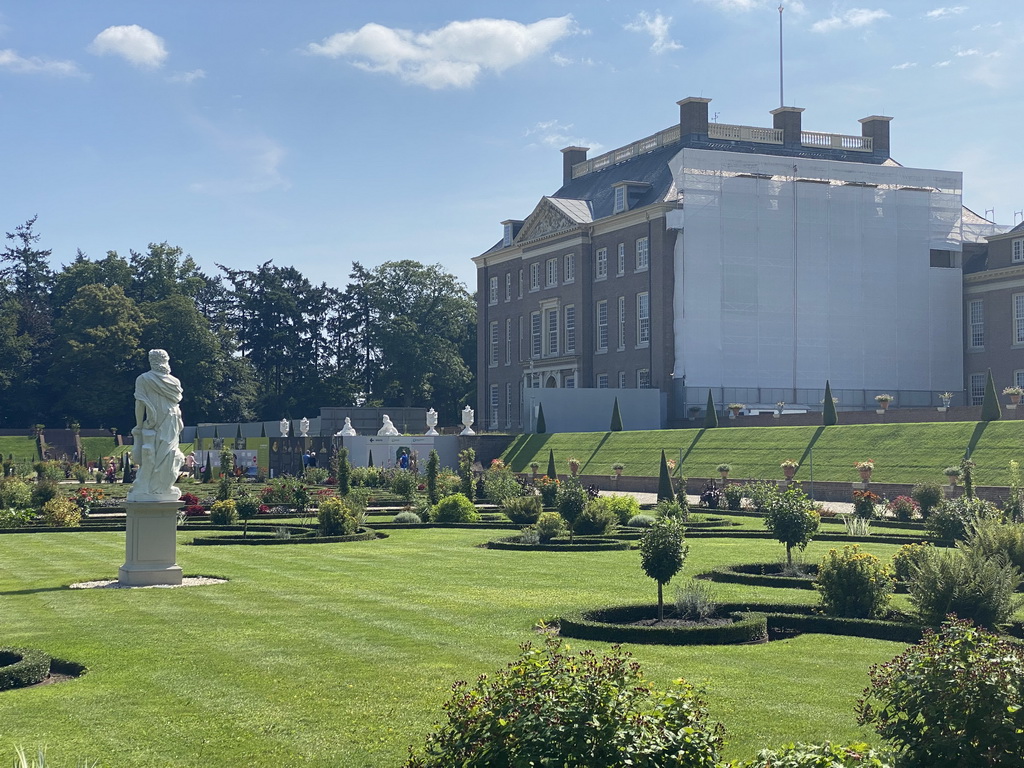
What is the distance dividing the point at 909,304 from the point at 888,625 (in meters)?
58.9

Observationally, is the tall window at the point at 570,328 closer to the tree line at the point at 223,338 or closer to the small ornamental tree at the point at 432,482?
the tree line at the point at 223,338

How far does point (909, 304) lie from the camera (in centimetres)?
6762

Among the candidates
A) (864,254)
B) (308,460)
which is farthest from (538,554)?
(864,254)

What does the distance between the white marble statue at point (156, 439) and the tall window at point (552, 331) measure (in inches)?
2270

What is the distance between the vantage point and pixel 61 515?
30.1 meters

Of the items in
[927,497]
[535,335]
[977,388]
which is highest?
[535,335]

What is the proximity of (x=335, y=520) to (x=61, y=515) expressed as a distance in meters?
9.04

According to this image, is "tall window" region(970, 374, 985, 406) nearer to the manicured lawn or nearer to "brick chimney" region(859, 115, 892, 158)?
"brick chimney" region(859, 115, 892, 158)

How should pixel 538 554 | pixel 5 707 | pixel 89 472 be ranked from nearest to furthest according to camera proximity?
pixel 5 707 < pixel 538 554 < pixel 89 472

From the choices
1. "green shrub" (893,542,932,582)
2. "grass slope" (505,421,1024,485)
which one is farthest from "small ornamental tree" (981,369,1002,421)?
"green shrub" (893,542,932,582)

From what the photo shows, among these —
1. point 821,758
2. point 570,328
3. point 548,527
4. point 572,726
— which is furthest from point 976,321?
point 572,726

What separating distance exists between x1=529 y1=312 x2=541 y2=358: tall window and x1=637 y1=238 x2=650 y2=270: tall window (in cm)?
1142

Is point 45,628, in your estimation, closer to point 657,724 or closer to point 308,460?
point 657,724

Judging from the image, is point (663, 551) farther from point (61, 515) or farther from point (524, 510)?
point (61, 515)
